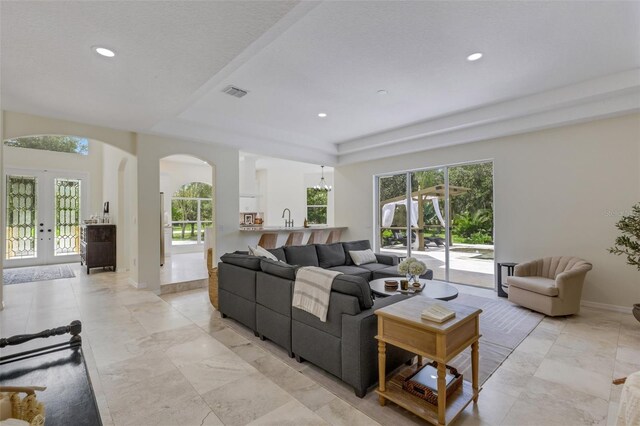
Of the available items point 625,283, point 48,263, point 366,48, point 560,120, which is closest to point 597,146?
point 560,120

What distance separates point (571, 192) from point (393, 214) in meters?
3.23

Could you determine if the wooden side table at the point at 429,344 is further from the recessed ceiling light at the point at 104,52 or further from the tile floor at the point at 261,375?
the recessed ceiling light at the point at 104,52

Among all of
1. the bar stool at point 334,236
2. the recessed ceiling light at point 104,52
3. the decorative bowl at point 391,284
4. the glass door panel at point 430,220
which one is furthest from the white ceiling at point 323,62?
the bar stool at point 334,236

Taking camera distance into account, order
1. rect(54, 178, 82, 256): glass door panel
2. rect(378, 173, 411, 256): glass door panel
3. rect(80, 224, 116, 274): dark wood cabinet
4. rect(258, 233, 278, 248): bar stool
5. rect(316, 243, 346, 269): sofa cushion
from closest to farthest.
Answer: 1. rect(316, 243, 346, 269): sofa cushion
2. rect(258, 233, 278, 248): bar stool
3. rect(80, 224, 116, 274): dark wood cabinet
4. rect(378, 173, 411, 256): glass door panel
5. rect(54, 178, 82, 256): glass door panel

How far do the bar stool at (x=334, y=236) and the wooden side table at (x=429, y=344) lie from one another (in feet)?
17.1

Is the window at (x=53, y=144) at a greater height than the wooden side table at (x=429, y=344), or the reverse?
the window at (x=53, y=144)

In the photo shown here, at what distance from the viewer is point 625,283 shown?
416cm

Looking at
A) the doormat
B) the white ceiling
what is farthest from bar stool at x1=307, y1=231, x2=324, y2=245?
the doormat

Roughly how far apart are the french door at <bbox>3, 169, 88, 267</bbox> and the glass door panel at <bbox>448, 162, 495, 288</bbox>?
30.3 ft

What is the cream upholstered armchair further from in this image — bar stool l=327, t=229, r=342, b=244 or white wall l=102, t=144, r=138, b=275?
white wall l=102, t=144, r=138, b=275

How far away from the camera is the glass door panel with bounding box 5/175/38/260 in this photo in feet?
23.5

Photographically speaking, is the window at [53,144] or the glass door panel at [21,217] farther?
the window at [53,144]

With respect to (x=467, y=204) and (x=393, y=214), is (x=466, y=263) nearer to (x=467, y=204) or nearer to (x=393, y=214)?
(x=467, y=204)

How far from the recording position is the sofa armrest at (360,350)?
87.0 inches
